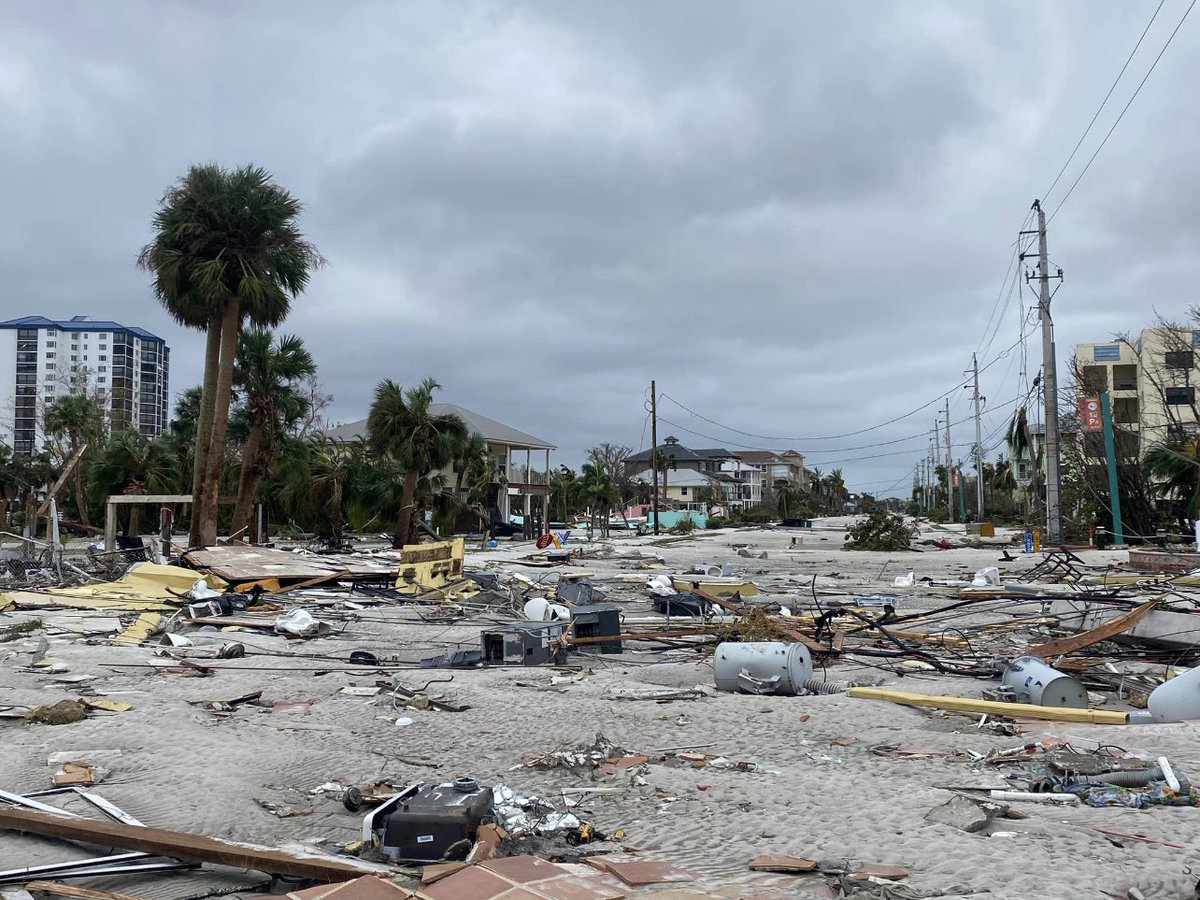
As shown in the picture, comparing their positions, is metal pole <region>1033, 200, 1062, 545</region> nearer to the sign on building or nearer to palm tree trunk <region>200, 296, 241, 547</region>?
the sign on building

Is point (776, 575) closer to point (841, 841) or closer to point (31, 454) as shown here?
point (841, 841)

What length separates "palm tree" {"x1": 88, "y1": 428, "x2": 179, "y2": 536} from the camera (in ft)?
121

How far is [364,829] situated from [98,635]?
10.1 meters

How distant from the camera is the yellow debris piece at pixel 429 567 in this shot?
19.4 meters

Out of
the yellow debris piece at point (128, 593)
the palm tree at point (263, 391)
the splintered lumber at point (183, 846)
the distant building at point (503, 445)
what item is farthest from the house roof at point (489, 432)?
the splintered lumber at point (183, 846)

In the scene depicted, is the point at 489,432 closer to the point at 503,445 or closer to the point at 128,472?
the point at 503,445

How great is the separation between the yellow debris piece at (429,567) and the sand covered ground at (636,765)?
768cm

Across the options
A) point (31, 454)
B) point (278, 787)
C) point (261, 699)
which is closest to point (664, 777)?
point (278, 787)

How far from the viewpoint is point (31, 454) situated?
5731cm

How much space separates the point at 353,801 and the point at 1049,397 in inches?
1239

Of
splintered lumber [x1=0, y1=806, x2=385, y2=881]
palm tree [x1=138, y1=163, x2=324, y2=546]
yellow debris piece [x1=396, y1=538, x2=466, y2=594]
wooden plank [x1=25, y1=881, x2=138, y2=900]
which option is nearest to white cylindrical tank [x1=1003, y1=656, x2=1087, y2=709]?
splintered lumber [x1=0, y1=806, x2=385, y2=881]

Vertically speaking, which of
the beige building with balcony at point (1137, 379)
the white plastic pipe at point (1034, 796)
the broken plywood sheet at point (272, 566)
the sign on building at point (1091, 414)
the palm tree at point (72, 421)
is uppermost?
the beige building with balcony at point (1137, 379)

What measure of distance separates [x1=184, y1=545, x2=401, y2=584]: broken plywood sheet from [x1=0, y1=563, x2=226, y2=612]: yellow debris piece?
1.75 ft

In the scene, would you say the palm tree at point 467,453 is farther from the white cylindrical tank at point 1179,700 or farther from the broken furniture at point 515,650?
the white cylindrical tank at point 1179,700
